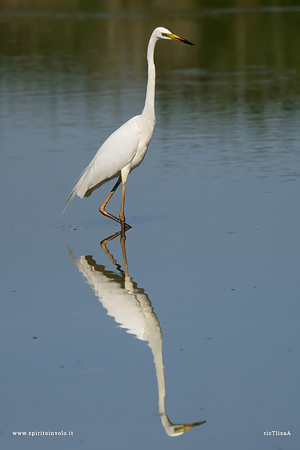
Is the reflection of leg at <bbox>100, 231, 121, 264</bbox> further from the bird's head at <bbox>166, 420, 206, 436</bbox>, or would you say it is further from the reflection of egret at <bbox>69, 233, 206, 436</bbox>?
the bird's head at <bbox>166, 420, 206, 436</bbox>

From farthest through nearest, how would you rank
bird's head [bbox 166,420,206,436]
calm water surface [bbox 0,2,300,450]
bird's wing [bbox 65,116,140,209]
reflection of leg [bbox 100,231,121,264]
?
1. bird's wing [bbox 65,116,140,209]
2. reflection of leg [bbox 100,231,121,264]
3. calm water surface [bbox 0,2,300,450]
4. bird's head [bbox 166,420,206,436]

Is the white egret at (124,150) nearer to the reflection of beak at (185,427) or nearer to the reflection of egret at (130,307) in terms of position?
the reflection of egret at (130,307)

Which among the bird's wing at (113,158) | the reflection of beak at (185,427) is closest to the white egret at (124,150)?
the bird's wing at (113,158)

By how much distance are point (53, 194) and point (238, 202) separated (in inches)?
101

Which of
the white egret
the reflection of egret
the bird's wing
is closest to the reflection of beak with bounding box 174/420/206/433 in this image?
the reflection of egret

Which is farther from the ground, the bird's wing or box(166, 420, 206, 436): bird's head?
the bird's wing

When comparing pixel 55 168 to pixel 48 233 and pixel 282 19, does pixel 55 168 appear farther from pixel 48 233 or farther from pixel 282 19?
pixel 282 19

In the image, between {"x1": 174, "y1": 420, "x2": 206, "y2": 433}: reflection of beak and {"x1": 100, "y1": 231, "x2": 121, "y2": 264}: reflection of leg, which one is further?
{"x1": 100, "y1": 231, "x2": 121, "y2": 264}: reflection of leg

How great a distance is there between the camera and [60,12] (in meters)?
48.9

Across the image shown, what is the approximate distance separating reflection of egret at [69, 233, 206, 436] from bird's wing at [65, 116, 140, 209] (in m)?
1.63

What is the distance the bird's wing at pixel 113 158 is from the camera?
31.7 ft

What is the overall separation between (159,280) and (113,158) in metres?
2.73

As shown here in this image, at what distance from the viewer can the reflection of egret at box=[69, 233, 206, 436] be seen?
5113 mm

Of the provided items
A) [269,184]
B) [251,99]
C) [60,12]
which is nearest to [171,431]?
[269,184]
